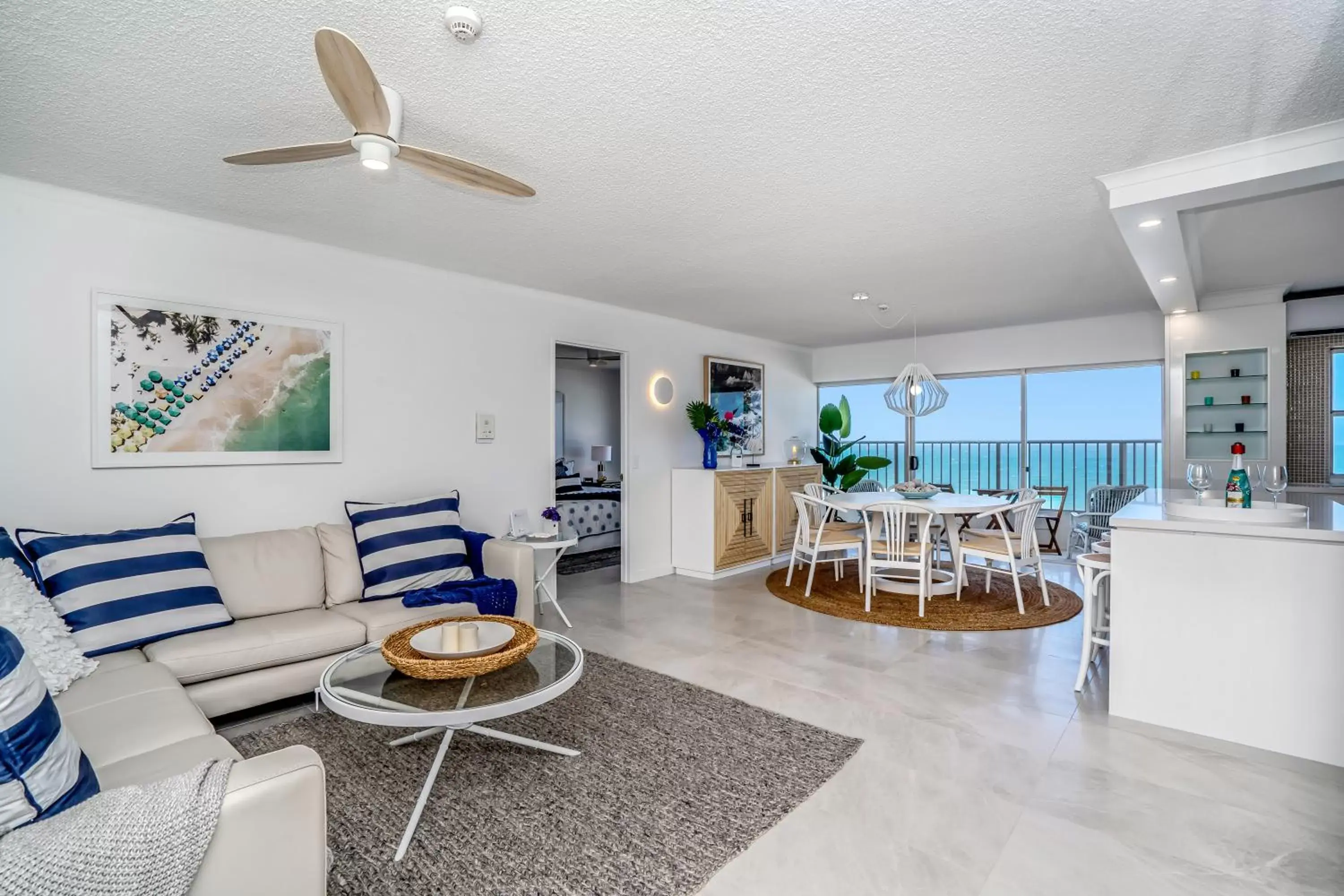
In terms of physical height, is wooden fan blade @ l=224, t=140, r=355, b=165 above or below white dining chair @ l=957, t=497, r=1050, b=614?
above

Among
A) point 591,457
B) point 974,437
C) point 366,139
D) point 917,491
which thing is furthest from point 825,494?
point 366,139

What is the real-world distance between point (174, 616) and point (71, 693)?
56cm

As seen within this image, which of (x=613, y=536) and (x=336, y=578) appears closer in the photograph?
(x=336, y=578)

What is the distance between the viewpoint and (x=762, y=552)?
612 cm

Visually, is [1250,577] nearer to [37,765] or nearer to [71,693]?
[37,765]

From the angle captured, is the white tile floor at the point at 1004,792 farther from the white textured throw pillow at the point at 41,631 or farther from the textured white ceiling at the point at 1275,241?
the textured white ceiling at the point at 1275,241

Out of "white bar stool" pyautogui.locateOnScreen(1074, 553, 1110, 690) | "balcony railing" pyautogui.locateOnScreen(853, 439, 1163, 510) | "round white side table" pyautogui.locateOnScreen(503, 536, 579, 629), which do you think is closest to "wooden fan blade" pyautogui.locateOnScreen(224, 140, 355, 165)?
"round white side table" pyautogui.locateOnScreen(503, 536, 579, 629)

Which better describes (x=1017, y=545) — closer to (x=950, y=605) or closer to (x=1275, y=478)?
(x=950, y=605)

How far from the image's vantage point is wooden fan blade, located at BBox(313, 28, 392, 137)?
1396mm

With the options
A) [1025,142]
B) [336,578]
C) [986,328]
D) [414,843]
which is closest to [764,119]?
[1025,142]

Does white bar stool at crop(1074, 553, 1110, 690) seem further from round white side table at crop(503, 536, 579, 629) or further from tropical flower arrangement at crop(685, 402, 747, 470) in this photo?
tropical flower arrangement at crop(685, 402, 747, 470)

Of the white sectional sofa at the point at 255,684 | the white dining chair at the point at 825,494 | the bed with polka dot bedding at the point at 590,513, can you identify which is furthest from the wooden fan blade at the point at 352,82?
the bed with polka dot bedding at the point at 590,513

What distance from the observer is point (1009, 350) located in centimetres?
632

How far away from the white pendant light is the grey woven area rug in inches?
132
